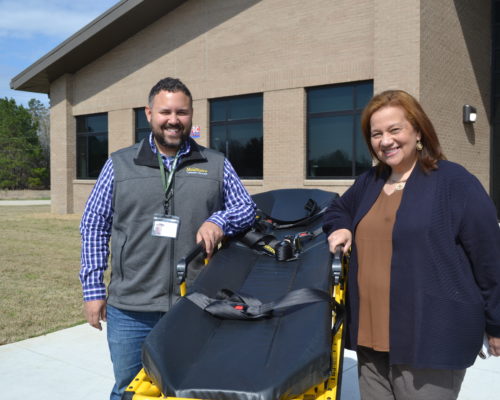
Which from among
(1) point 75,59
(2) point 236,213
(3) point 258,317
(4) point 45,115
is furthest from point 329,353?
(4) point 45,115

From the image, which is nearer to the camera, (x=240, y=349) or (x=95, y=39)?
(x=240, y=349)

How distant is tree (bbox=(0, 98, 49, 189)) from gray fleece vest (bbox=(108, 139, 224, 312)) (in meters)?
51.6

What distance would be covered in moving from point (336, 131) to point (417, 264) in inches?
470

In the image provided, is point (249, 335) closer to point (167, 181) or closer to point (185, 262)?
point (185, 262)

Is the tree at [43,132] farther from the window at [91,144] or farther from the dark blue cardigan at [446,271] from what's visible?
the dark blue cardigan at [446,271]

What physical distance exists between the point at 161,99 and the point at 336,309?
1.34 m

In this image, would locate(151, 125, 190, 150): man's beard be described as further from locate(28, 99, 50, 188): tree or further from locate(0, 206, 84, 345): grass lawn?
locate(28, 99, 50, 188): tree

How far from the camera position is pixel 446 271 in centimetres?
208

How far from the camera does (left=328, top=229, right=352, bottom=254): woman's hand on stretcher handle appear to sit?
2.43 m

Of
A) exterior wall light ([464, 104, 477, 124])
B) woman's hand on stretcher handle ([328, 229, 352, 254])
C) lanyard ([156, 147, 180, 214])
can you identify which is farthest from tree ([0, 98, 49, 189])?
woman's hand on stretcher handle ([328, 229, 352, 254])

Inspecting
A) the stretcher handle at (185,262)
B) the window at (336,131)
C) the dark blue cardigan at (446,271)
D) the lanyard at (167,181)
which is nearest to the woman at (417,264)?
the dark blue cardigan at (446,271)

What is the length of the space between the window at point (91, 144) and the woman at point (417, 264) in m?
18.6

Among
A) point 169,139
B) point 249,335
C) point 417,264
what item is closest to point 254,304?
point 249,335

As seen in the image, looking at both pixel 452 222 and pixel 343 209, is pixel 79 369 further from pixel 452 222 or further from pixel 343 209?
pixel 452 222
